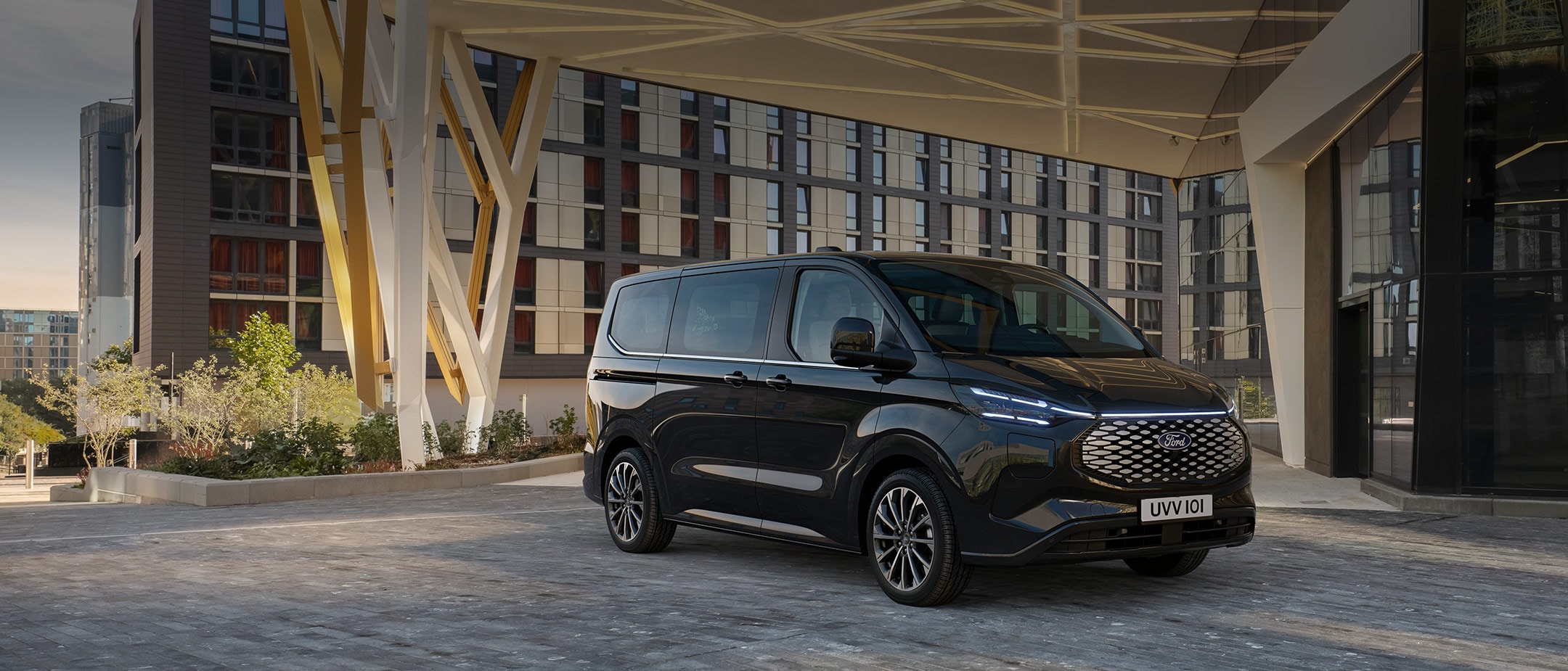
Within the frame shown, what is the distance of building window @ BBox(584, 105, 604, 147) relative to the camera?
6141cm

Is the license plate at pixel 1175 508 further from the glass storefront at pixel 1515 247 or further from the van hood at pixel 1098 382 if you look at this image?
the glass storefront at pixel 1515 247

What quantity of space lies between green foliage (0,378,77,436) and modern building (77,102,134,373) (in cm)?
1672

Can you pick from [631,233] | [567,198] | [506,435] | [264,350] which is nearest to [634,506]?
[506,435]

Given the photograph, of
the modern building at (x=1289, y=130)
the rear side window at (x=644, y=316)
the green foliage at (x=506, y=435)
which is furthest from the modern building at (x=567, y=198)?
the rear side window at (x=644, y=316)

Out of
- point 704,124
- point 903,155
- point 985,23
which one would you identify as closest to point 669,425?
point 985,23

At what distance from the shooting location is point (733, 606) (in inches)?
271

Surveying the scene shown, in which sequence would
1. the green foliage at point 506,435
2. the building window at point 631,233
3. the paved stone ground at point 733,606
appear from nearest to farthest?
the paved stone ground at point 733,606 < the green foliage at point 506,435 < the building window at point 631,233

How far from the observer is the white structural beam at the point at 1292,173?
46.6 feet

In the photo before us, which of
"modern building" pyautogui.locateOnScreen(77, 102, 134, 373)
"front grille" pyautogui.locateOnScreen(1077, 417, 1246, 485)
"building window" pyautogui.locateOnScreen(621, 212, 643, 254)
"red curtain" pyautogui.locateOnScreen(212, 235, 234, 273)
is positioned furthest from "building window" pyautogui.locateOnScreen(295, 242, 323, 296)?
"front grille" pyautogui.locateOnScreen(1077, 417, 1246, 485)

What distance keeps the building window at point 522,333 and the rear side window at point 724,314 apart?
169ft

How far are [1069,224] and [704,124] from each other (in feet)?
94.0

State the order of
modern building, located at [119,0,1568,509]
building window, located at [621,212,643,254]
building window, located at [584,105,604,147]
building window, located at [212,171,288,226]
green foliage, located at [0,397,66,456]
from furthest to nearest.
A: green foliage, located at [0,397,66,456] < building window, located at [621,212,643,254] < building window, located at [584,105,604,147] < building window, located at [212,171,288,226] < modern building, located at [119,0,1568,509]

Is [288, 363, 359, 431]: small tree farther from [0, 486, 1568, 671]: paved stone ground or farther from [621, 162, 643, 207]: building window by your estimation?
[0, 486, 1568, 671]: paved stone ground

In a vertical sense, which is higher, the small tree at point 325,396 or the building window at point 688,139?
the building window at point 688,139
